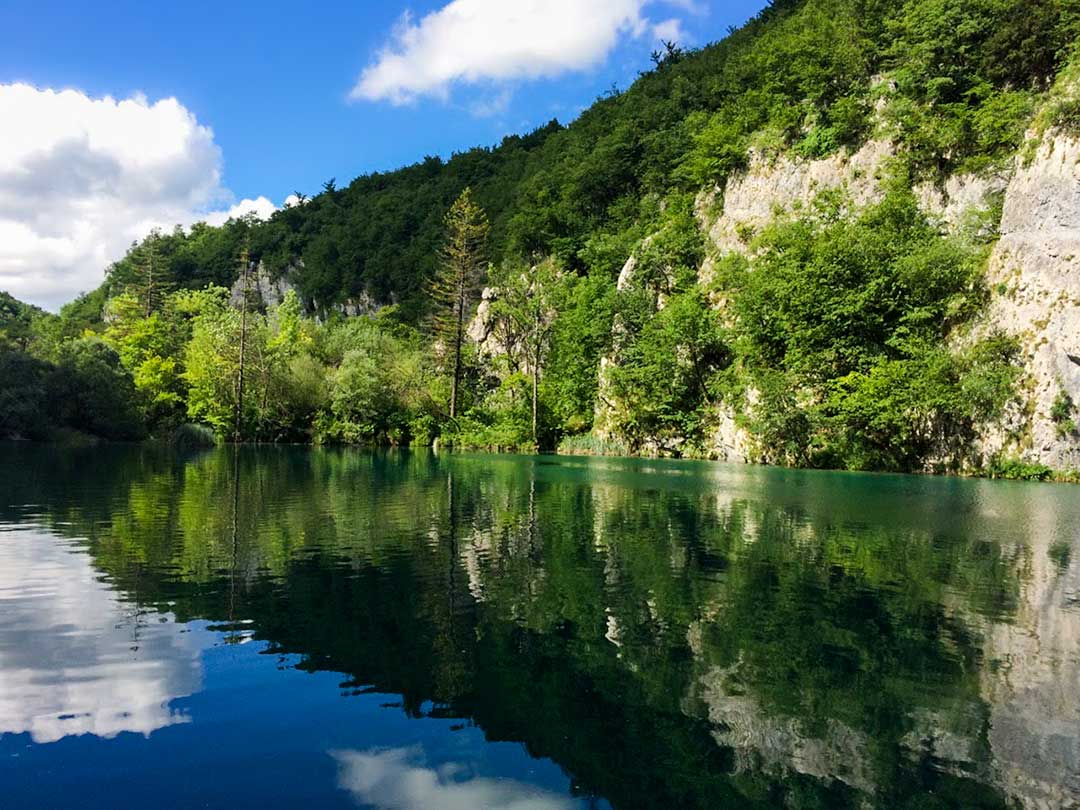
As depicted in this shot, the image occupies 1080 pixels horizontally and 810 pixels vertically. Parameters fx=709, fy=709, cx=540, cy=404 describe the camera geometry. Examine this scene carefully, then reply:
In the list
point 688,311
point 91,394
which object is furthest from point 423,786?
point 91,394

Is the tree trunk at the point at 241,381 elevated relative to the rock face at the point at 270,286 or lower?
lower

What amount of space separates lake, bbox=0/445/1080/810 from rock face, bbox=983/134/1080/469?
22.3m

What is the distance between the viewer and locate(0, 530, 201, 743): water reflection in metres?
6.49

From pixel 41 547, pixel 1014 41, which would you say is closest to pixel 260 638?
pixel 41 547

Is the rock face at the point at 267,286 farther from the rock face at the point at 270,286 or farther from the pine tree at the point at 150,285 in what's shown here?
the pine tree at the point at 150,285

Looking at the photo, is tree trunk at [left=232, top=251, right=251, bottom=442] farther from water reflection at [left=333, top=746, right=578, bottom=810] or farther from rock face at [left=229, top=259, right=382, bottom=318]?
water reflection at [left=333, top=746, right=578, bottom=810]

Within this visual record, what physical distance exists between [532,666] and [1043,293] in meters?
39.9

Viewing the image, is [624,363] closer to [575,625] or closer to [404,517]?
[404,517]

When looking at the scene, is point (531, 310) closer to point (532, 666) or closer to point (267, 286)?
point (532, 666)

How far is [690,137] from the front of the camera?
71875mm

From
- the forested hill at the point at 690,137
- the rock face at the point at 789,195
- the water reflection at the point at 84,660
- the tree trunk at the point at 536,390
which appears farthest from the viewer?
the tree trunk at the point at 536,390

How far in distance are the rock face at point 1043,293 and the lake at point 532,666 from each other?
22.3 m

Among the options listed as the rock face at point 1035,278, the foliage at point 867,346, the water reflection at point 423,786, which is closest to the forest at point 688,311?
the foliage at point 867,346

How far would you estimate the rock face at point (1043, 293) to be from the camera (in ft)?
115
